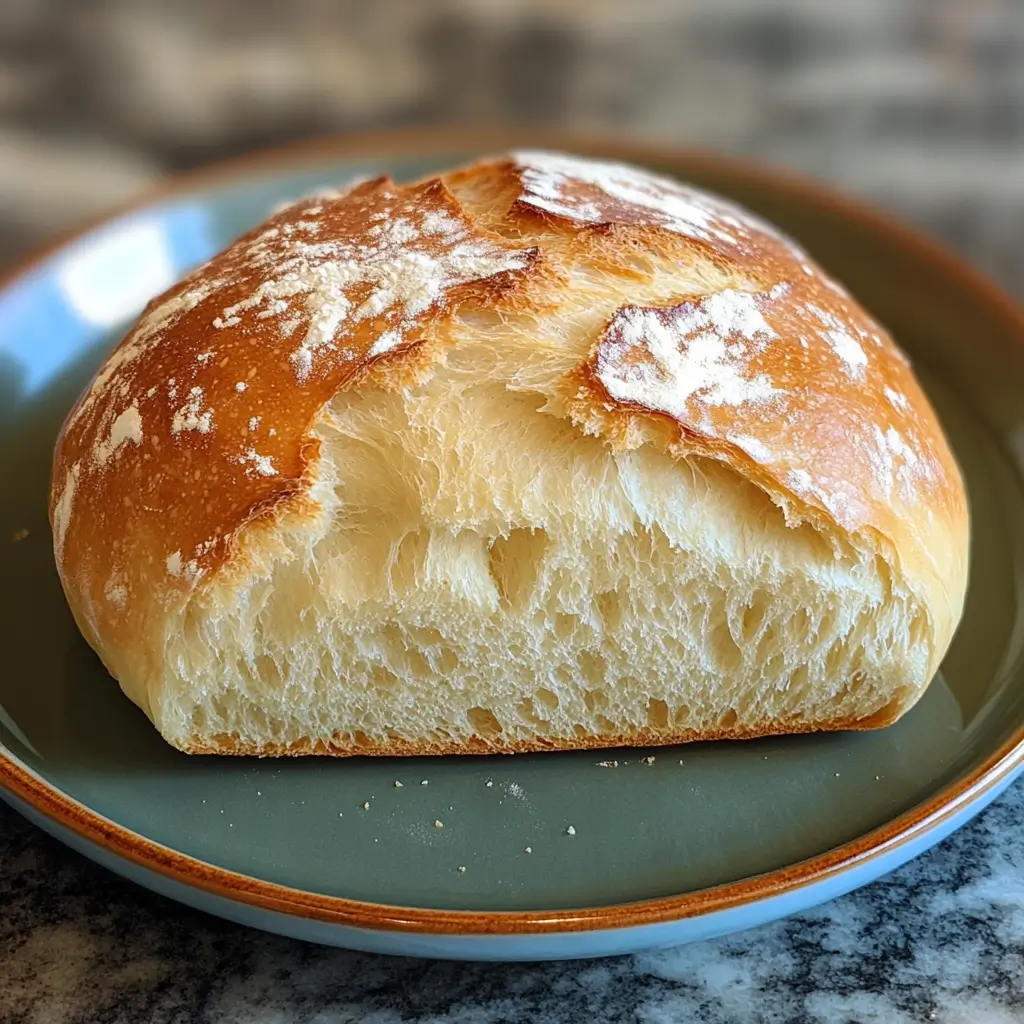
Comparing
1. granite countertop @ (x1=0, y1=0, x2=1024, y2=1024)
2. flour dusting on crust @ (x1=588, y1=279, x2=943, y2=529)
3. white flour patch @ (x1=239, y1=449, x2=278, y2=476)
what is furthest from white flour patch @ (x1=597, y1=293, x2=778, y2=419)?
granite countertop @ (x1=0, y1=0, x2=1024, y2=1024)

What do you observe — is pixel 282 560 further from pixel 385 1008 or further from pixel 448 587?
pixel 385 1008

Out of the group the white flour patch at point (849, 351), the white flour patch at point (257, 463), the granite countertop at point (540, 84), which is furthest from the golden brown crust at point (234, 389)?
the granite countertop at point (540, 84)

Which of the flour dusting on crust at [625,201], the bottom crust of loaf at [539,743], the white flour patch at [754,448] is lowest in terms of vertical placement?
the bottom crust of loaf at [539,743]

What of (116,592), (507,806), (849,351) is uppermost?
(849,351)

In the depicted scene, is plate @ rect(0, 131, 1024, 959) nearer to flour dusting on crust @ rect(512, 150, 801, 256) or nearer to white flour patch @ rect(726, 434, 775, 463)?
white flour patch @ rect(726, 434, 775, 463)

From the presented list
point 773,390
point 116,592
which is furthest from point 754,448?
point 116,592

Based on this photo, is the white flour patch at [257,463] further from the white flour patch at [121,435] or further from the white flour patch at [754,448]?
the white flour patch at [754,448]

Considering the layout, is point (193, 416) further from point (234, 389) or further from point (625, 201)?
point (625, 201)
